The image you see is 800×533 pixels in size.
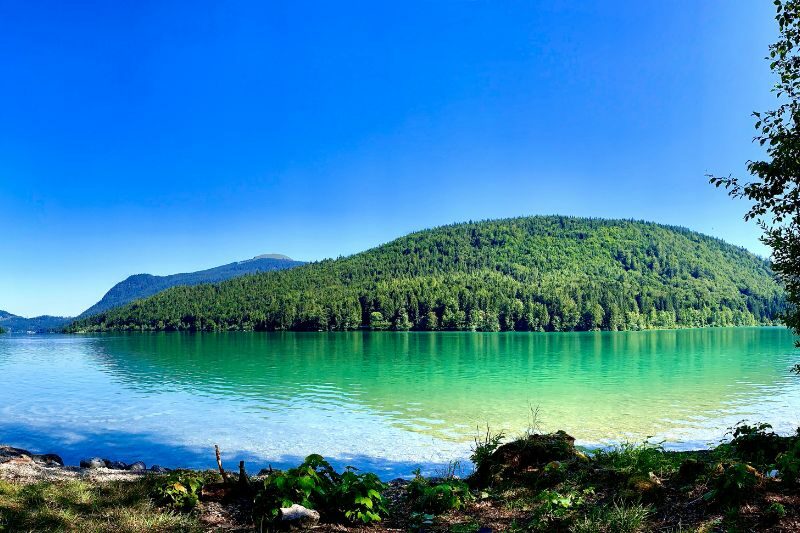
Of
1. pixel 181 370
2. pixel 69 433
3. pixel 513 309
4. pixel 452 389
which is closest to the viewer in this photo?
pixel 69 433

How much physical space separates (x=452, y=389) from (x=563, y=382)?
10.4 meters

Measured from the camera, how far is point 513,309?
181250mm

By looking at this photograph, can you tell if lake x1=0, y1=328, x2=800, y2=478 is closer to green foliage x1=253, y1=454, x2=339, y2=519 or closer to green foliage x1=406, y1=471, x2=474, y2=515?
green foliage x1=406, y1=471, x2=474, y2=515

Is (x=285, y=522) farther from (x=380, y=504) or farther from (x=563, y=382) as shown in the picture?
(x=563, y=382)

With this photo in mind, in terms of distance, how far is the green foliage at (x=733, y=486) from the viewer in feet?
22.5

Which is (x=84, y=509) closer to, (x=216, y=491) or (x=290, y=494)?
(x=216, y=491)

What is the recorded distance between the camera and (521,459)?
1109 centimetres

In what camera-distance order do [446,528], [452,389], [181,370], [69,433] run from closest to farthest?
[446,528] → [69,433] → [452,389] → [181,370]

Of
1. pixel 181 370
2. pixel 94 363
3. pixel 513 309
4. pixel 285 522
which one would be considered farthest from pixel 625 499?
pixel 513 309

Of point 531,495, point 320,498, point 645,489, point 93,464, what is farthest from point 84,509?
point 645,489

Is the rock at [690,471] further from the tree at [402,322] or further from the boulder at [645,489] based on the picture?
the tree at [402,322]

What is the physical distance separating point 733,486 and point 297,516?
6.49 meters

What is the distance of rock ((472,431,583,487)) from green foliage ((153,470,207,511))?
19.0 ft

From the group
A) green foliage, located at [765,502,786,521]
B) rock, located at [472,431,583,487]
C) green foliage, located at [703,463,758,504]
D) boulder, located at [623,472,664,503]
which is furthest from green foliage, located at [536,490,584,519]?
rock, located at [472,431,583,487]
